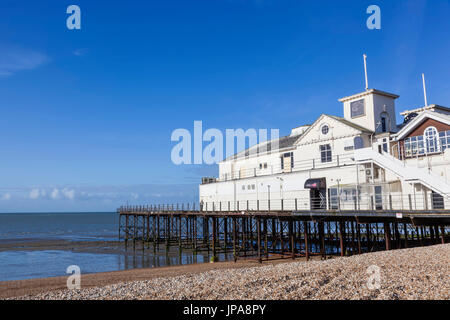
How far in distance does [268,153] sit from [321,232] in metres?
12.4

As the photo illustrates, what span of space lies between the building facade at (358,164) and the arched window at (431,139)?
0.05 m

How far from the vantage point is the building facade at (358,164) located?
20516mm

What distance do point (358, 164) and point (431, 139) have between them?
4424mm

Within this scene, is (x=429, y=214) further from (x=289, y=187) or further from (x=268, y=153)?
(x=268, y=153)

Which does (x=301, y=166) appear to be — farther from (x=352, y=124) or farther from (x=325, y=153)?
(x=352, y=124)

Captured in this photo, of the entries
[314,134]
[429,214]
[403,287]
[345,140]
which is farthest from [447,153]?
[403,287]

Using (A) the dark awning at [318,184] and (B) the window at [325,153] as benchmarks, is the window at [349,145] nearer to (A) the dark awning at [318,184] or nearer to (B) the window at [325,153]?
(B) the window at [325,153]

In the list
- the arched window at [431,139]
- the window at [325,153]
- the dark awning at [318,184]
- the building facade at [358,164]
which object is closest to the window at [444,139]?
the building facade at [358,164]

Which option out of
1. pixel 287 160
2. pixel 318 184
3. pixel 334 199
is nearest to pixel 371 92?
pixel 318 184

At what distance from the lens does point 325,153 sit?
93.6 ft

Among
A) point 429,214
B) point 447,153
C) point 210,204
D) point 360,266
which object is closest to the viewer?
point 360,266

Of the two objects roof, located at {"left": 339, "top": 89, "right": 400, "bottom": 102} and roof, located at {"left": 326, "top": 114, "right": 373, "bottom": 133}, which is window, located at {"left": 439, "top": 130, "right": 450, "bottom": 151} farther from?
roof, located at {"left": 339, "top": 89, "right": 400, "bottom": 102}

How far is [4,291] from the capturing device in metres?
18.3

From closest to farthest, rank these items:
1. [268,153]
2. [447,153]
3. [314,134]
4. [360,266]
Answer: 1. [360,266]
2. [447,153]
3. [314,134]
4. [268,153]
